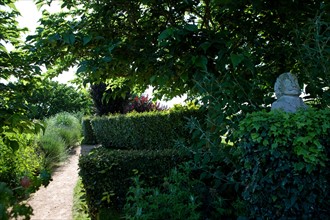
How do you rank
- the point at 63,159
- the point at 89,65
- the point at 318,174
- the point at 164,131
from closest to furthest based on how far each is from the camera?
the point at 318,174 → the point at 89,65 → the point at 164,131 → the point at 63,159

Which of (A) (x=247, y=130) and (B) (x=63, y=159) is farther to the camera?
(B) (x=63, y=159)

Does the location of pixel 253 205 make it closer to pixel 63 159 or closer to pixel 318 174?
pixel 318 174

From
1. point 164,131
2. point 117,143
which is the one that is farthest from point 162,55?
point 117,143

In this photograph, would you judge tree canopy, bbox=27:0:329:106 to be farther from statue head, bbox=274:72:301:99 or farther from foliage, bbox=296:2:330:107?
statue head, bbox=274:72:301:99

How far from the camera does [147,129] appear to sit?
6855 mm

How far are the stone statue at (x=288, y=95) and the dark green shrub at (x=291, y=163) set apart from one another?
286 millimetres

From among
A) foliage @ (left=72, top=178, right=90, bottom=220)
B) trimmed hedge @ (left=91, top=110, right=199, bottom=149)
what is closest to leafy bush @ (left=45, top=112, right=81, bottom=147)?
trimmed hedge @ (left=91, top=110, right=199, bottom=149)

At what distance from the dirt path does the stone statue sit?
9.96ft

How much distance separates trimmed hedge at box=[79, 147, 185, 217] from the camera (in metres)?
3.82

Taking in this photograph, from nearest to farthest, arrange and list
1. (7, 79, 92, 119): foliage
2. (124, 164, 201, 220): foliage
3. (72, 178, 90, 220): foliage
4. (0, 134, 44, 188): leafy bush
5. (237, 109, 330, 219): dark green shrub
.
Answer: (237, 109, 330, 219): dark green shrub → (124, 164, 201, 220): foliage → (72, 178, 90, 220): foliage → (0, 134, 44, 188): leafy bush → (7, 79, 92, 119): foliage

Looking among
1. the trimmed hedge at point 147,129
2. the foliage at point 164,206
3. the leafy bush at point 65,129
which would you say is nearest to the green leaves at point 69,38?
the foliage at point 164,206

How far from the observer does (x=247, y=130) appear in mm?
2418

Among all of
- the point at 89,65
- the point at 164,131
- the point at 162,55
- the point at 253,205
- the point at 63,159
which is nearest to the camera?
the point at 253,205

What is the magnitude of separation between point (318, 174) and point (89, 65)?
2.01 meters
